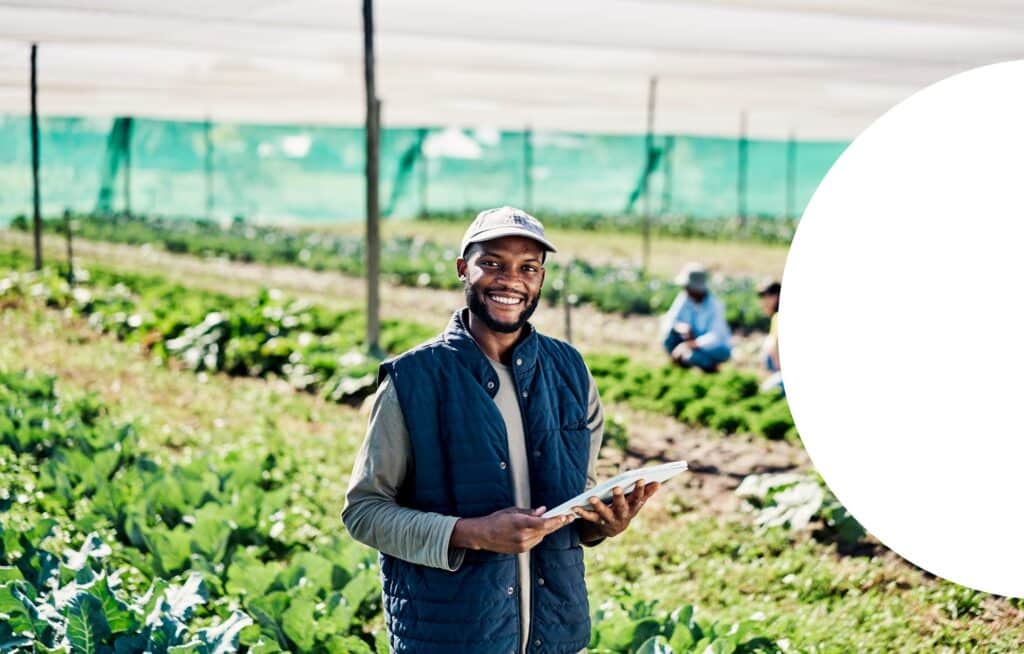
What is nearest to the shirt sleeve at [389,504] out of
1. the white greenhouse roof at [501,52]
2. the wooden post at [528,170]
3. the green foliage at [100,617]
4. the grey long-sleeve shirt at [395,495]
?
the grey long-sleeve shirt at [395,495]

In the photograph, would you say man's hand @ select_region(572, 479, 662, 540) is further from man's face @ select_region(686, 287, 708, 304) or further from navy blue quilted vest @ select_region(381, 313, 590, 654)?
man's face @ select_region(686, 287, 708, 304)

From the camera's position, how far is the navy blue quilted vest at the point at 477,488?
97.1 inches

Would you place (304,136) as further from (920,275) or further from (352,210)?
(920,275)

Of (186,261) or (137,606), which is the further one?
(186,261)

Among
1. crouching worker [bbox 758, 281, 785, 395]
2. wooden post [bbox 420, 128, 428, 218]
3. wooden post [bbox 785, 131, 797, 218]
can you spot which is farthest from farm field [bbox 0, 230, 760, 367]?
wooden post [bbox 785, 131, 797, 218]

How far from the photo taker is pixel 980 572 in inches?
83.8

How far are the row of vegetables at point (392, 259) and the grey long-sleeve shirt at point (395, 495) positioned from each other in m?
8.25

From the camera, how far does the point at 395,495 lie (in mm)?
2529

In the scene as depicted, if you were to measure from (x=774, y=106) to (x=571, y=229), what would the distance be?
11075 millimetres

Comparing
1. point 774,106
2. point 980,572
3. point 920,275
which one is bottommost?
point 980,572

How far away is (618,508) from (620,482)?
104mm

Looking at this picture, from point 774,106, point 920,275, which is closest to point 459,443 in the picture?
point 920,275

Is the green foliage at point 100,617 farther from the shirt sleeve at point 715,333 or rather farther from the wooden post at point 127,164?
the wooden post at point 127,164

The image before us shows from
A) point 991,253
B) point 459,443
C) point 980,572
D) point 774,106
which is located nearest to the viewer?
point 991,253
